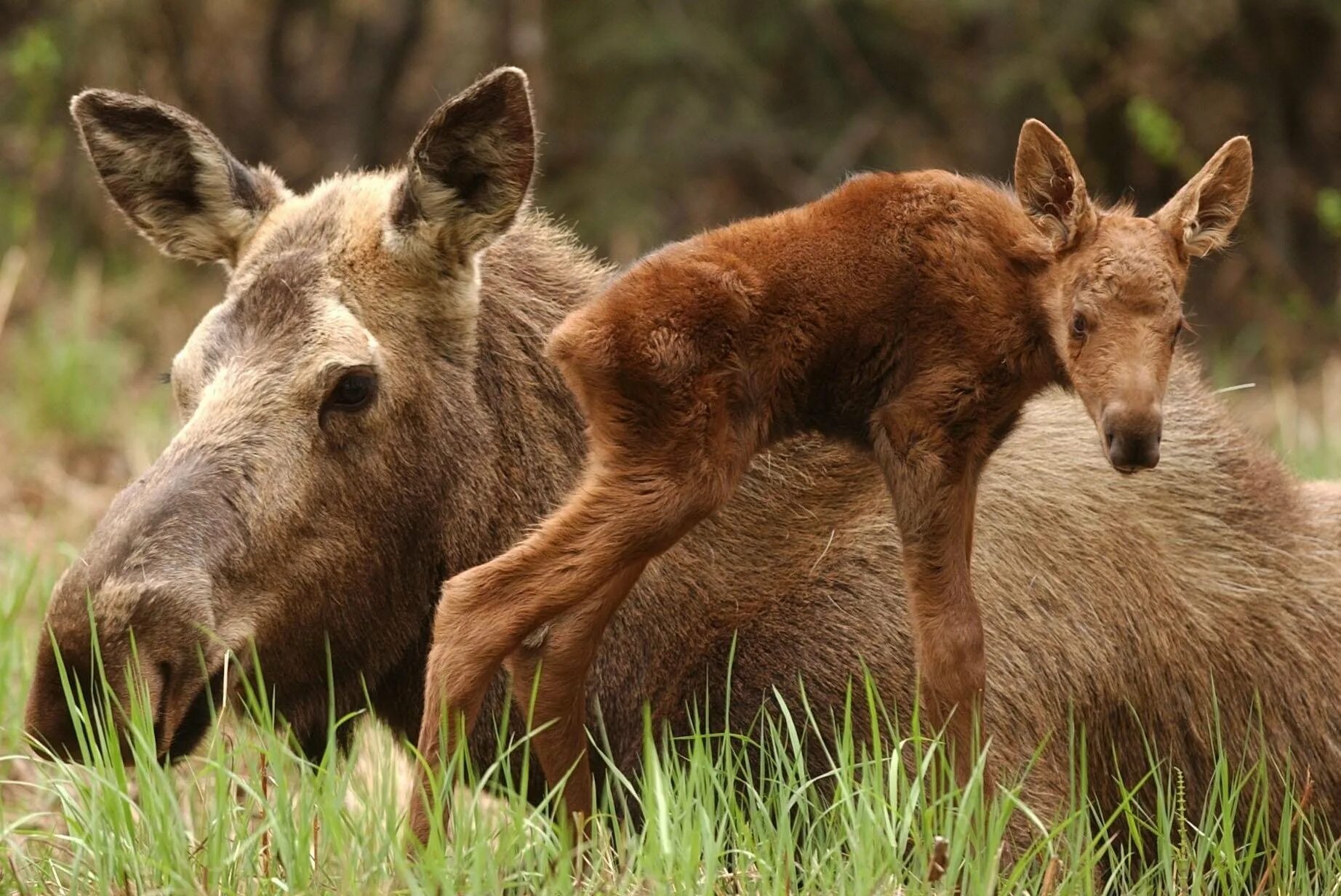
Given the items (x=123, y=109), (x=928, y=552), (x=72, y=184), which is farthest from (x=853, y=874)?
(x=72, y=184)

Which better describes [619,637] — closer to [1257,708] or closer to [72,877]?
[72,877]

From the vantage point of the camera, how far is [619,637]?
378cm

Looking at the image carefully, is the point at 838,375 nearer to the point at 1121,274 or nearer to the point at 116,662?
the point at 1121,274

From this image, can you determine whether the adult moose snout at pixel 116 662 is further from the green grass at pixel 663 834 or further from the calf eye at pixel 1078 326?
the calf eye at pixel 1078 326

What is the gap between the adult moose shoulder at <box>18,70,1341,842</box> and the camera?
11.5ft

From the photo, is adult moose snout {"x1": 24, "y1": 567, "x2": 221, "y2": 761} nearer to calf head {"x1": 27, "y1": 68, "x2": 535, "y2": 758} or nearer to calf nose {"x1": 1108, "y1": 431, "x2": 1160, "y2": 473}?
calf head {"x1": 27, "y1": 68, "x2": 535, "y2": 758}

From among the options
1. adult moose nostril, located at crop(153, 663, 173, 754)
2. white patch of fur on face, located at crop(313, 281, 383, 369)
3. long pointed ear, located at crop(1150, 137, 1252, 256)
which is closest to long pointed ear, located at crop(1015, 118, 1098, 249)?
long pointed ear, located at crop(1150, 137, 1252, 256)

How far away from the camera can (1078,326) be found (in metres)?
2.89

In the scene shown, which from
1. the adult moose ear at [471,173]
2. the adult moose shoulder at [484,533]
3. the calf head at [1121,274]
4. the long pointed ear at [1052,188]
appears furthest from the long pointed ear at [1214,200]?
the adult moose ear at [471,173]

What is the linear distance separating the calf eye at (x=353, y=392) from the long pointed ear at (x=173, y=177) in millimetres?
621

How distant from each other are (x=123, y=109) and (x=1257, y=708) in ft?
9.29

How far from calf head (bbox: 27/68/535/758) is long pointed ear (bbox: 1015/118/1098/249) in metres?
1.16

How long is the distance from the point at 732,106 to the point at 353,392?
23.6 ft

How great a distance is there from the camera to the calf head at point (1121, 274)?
2.76 metres
